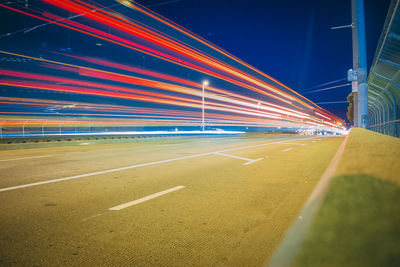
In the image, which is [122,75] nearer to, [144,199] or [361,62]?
[361,62]

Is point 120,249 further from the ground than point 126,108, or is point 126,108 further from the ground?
point 126,108

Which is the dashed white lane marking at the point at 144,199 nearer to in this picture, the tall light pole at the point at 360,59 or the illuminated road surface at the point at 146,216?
the illuminated road surface at the point at 146,216

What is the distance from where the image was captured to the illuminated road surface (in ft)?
8.89

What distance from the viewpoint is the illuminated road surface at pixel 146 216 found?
271 centimetres

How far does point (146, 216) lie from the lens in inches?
151

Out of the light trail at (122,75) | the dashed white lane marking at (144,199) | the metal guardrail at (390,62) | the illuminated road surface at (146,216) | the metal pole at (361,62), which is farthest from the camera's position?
the light trail at (122,75)

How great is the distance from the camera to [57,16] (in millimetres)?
22875

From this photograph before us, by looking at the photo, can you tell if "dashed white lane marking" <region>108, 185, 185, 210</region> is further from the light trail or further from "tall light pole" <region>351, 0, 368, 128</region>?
the light trail

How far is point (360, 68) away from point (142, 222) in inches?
410

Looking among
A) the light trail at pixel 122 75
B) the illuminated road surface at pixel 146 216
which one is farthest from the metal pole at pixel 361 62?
the light trail at pixel 122 75

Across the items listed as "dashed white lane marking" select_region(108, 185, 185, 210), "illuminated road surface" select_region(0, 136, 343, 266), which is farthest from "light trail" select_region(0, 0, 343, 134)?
"dashed white lane marking" select_region(108, 185, 185, 210)

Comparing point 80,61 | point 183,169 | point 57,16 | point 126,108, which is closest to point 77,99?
point 80,61

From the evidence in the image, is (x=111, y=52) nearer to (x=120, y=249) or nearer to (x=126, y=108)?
(x=126, y=108)

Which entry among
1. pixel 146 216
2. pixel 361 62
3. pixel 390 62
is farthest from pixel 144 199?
pixel 390 62
